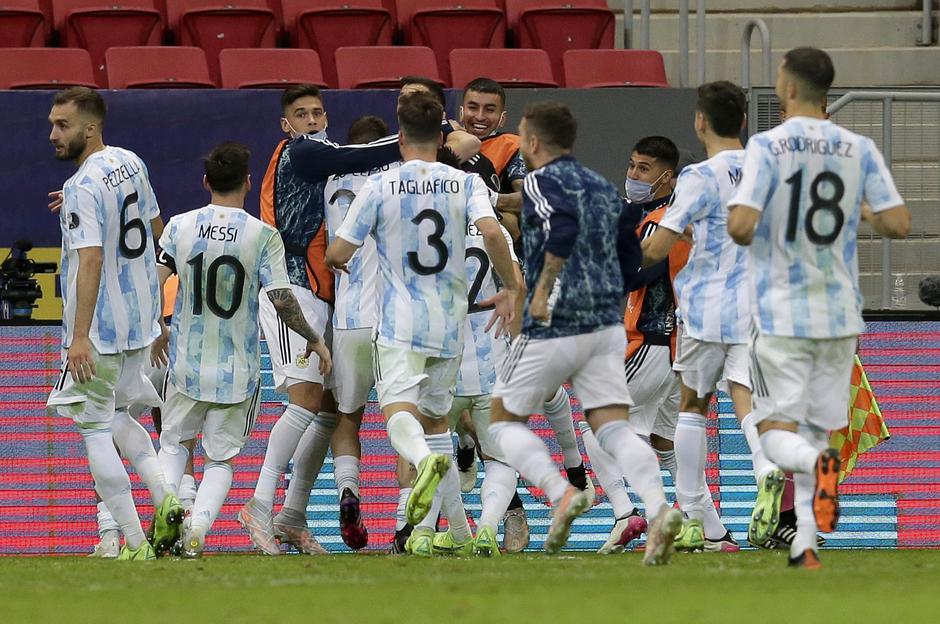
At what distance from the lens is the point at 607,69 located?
1406 cm

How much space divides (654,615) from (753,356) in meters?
2.03

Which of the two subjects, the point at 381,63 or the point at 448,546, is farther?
the point at 381,63

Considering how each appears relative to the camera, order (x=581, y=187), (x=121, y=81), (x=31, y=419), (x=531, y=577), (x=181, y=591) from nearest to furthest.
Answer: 1. (x=181, y=591)
2. (x=531, y=577)
3. (x=581, y=187)
4. (x=31, y=419)
5. (x=121, y=81)

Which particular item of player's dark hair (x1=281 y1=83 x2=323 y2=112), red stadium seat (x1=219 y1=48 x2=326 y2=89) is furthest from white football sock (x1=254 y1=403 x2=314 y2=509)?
red stadium seat (x1=219 y1=48 x2=326 y2=89)

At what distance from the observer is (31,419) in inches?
419

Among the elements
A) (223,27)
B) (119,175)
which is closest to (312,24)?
(223,27)

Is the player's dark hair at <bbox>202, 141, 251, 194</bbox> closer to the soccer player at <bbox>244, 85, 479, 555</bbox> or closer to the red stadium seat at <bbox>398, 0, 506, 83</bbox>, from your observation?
the soccer player at <bbox>244, 85, 479, 555</bbox>

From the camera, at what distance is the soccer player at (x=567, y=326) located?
23.6 ft

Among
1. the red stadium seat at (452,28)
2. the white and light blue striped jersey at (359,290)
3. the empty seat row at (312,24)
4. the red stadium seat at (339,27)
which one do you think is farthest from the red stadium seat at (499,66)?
the white and light blue striped jersey at (359,290)

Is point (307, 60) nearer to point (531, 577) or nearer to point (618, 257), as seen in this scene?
point (618, 257)

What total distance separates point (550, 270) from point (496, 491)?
2.09 meters

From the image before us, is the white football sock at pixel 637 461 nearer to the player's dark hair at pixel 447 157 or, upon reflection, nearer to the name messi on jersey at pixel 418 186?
the name messi on jersey at pixel 418 186

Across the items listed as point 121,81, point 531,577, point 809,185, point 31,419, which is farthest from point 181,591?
point 121,81

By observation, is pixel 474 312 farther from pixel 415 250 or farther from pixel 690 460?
pixel 690 460
